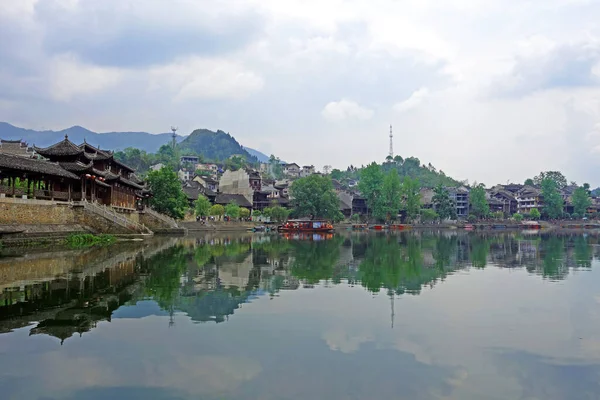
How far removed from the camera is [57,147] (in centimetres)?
3469

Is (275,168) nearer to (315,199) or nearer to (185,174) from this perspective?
(185,174)

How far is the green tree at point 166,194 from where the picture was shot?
49781 millimetres

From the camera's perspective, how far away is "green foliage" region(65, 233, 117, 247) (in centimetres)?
2830

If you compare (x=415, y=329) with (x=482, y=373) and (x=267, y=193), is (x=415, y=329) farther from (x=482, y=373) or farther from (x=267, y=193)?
(x=267, y=193)

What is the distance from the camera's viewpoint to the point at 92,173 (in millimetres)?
33969

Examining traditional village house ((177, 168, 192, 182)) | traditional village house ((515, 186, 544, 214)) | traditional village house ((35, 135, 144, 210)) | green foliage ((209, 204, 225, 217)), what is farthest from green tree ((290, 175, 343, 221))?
traditional village house ((515, 186, 544, 214))

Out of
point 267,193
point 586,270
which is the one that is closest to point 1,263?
point 586,270

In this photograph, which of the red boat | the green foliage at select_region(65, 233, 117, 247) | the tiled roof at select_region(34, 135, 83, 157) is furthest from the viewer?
the red boat

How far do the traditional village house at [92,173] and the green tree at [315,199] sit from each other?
3338 centimetres

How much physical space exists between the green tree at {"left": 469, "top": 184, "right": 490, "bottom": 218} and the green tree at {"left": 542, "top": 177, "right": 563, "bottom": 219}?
14236mm

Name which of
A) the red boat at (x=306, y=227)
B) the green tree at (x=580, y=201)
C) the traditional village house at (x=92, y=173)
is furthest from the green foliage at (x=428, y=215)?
the traditional village house at (x=92, y=173)

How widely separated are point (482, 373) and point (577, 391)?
50.3 inches

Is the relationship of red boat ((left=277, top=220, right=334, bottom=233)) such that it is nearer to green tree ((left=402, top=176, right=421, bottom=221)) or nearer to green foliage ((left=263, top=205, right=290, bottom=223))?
green foliage ((left=263, top=205, right=290, bottom=223))

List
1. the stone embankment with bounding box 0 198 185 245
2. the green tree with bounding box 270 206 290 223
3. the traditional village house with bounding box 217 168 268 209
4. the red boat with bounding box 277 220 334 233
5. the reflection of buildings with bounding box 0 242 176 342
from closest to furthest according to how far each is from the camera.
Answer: the reflection of buildings with bounding box 0 242 176 342 → the stone embankment with bounding box 0 198 185 245 → the red boat with bounding box 277 220 334 233 → the green tree with bounding box 270 206 290 223 → the traditional village house with bounding box 217 168 268 209
